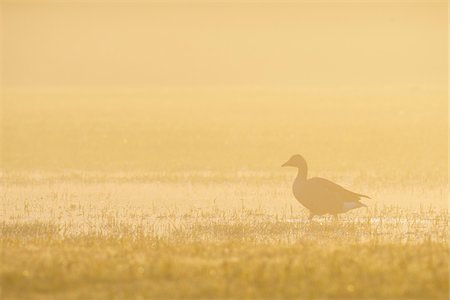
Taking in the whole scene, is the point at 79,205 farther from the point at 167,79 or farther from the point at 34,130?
the point at 167,79

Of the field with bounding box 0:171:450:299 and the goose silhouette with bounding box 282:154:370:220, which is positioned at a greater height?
the goose silhouette with bounding box 282:154:370:220

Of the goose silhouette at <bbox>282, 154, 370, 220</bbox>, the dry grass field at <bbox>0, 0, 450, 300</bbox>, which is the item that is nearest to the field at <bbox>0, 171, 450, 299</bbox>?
the dry grass field at <bbox>0, 0, 450, 300</bbox>

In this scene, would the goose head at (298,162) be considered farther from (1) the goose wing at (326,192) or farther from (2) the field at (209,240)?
(1) the goose wing at (326,192)

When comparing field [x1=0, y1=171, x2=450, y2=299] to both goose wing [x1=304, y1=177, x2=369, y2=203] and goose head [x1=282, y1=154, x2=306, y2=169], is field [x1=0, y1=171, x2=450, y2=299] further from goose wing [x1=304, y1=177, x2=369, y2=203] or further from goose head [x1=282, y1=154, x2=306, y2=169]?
goose head [x1=282, y1=154, x2=306, y2=169]

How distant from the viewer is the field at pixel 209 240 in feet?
35.1

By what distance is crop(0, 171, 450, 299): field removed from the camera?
35.1 ft

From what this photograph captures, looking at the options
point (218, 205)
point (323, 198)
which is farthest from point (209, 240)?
point (218, 205)

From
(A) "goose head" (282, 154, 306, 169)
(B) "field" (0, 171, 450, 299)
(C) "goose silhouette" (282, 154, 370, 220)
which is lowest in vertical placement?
(B) "field" (0, 171, 450, 299)

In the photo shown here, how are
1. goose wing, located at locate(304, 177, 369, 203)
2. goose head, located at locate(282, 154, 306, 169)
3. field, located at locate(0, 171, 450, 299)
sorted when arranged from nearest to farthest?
1. field, located at locate(0, 171, 450, 299)
2. goose wing, located at locate(304, 177, 369, 203)
3. goose head, located at locate(282, 154, 306, 169)

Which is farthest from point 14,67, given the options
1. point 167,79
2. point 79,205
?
point 79,205

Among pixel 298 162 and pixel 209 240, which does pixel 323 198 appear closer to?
pixel 298 162

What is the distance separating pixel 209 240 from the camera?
49.9 feet

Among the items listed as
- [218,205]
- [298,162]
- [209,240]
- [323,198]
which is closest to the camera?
[209,240]

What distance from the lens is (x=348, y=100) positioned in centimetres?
7594
